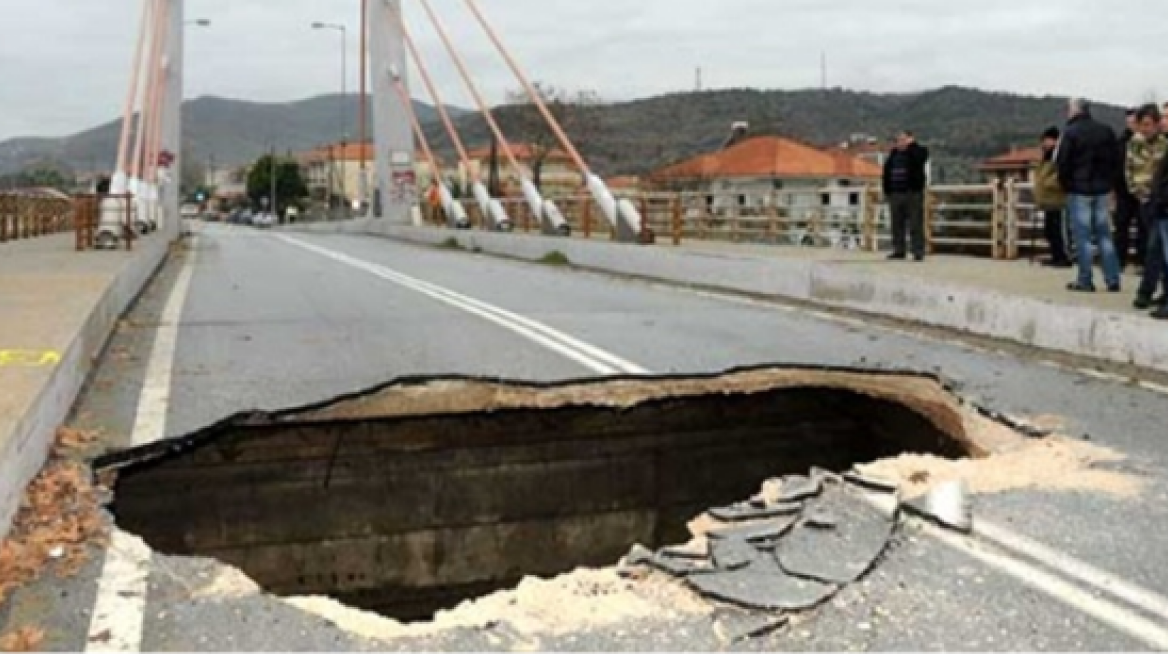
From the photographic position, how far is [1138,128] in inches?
425

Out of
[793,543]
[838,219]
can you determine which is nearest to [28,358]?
[793,543]

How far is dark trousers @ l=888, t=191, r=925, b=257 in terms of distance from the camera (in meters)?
16.4

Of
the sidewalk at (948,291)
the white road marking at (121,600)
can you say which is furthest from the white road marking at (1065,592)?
the sidewalk at (948,291)

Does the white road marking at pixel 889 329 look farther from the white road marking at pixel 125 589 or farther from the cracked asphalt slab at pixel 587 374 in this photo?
the white road marking at pixel 125 589

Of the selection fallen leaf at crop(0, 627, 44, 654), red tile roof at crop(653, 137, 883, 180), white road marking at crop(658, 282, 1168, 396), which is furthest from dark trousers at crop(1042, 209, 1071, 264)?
red tile roof at crop(653, 137, 883, 180)

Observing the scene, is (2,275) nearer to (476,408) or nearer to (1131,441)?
(476,408)

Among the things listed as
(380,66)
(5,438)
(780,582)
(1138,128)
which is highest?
(380,66)

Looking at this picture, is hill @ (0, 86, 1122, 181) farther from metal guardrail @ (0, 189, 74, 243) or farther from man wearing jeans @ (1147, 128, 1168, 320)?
man wearing jeans @ (1147, 128, 1168, 320)

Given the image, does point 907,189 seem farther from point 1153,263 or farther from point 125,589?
point 125,589

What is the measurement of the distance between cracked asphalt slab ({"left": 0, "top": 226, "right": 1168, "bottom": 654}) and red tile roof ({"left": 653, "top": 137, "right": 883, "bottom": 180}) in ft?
189

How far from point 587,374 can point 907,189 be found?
918 cm

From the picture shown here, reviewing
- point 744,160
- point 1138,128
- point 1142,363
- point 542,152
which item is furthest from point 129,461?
point 744,160

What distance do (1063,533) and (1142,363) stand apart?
4.62 metres

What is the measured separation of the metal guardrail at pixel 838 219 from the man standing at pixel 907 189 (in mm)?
901
